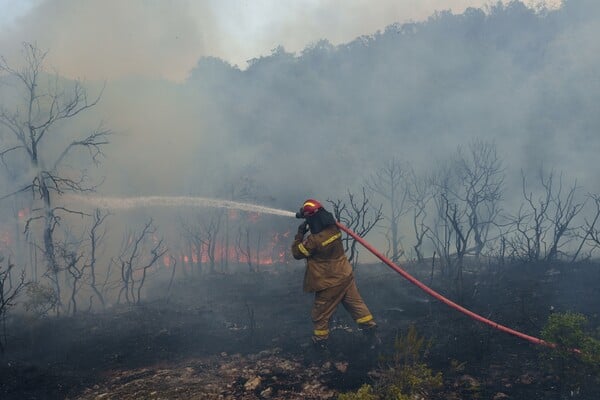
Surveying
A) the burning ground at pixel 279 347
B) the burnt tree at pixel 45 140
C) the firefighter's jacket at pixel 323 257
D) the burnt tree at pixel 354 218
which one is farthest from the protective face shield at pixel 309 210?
the burnt tree at pixel 45 140

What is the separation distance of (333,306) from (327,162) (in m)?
20.2

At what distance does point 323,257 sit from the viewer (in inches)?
258

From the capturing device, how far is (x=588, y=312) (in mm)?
7320

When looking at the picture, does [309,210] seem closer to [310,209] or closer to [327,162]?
[310,209]

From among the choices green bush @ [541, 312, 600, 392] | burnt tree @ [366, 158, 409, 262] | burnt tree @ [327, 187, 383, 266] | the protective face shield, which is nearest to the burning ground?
green bush @ [541, 312, 600, 392]

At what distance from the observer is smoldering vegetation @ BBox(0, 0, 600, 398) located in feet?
42.9

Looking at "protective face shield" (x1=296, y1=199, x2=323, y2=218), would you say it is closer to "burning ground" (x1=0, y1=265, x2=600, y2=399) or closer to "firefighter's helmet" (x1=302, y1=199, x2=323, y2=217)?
"firefighter's helmet" (x1=302, y1=199, x2=323, y2=217)

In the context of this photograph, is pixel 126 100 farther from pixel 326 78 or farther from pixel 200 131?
pixel 326 78

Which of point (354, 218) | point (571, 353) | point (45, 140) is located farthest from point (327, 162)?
point (571, 353)

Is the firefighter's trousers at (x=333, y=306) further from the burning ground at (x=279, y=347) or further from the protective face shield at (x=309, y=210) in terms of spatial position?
the protective face shield at (x=309, y=210)

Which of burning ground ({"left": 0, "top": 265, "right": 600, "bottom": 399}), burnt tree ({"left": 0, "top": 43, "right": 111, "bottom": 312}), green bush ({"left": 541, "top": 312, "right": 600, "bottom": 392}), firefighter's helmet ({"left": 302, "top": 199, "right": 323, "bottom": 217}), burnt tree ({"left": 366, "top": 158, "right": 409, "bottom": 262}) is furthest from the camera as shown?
burnt tree ({"left": 366, "top": 158, "right": 409, "bottom": 262})

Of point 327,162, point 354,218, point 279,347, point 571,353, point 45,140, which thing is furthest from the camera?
point 327,162

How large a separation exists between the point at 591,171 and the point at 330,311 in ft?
56.2

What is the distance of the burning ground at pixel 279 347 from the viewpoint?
18.2 ft
